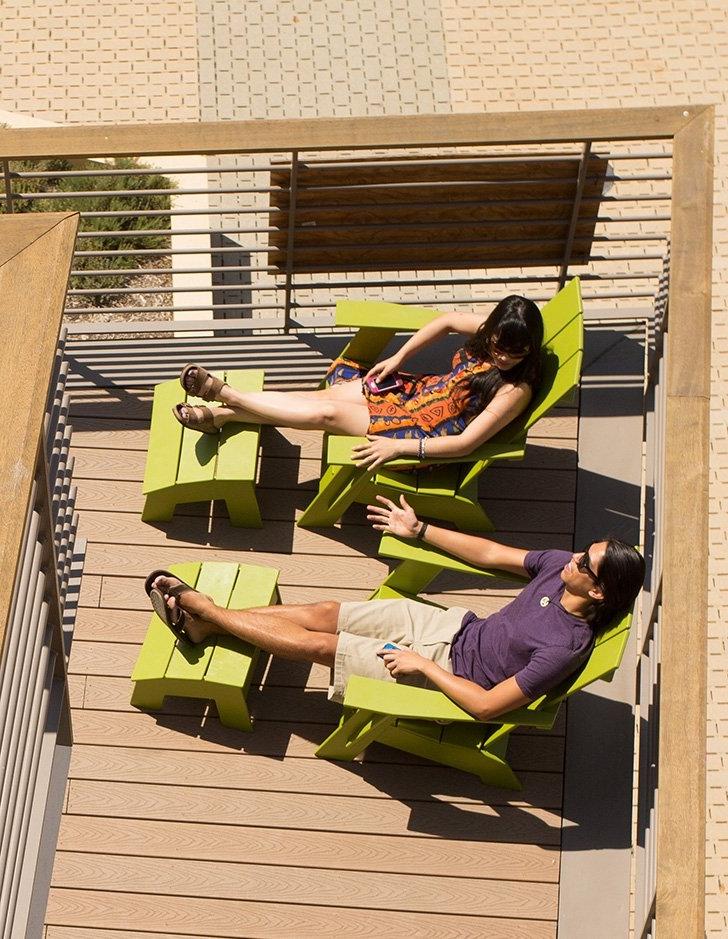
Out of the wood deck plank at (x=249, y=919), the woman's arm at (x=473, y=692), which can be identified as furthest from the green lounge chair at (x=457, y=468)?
A: the wood deck plank at (x=249, y=919)

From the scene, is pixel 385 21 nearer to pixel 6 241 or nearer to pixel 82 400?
pixel 82 400

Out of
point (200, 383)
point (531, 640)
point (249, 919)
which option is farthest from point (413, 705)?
point (200, 383)

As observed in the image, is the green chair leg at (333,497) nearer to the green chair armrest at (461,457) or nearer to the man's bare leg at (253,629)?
the green chair armrest at (461,457)

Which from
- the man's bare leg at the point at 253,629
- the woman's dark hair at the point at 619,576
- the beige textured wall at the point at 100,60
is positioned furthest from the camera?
the beige textured wall at the point at 100,60

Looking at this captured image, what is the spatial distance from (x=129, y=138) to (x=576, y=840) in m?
2.98

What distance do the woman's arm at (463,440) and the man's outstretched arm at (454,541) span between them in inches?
6.5

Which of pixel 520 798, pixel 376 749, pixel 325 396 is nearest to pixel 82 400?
pixel 325 396

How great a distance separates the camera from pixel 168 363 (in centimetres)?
566

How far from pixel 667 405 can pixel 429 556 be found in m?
0.98

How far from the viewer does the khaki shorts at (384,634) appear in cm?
462

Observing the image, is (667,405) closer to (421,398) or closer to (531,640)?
(531,640)

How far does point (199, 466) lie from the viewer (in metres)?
5.13

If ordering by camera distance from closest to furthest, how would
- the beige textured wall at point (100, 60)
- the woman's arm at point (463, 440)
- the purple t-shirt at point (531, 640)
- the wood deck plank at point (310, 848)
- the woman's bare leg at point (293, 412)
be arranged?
the purple t-shirt at point (531, 640) → the wood deck plank at point (310, 848) → the woman's arm at point (463, 440) → the woman's bare leg at point (293, 412) → the beige textured wall at point (100, 60)

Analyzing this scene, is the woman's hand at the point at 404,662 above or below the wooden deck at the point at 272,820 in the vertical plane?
above
